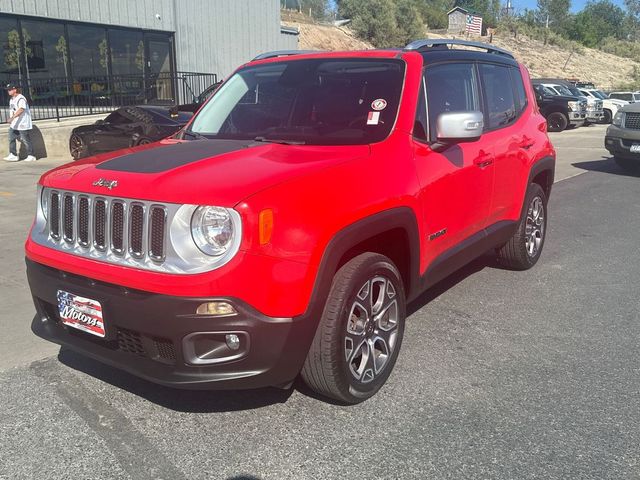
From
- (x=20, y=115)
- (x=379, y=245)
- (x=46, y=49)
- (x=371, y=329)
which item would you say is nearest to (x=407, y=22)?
(x=46, y=49)

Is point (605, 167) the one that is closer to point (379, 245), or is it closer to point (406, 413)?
point (379, 245)

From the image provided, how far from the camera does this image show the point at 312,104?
3850 millimetres

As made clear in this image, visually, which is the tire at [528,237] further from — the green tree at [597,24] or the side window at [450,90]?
the green tree at [597,24]

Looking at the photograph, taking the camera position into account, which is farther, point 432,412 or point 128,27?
point 128,27

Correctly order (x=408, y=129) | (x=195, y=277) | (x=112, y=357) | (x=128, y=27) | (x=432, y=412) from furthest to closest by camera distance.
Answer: (x=128, y=27), (x=408, y=129), (x=432, y=412), (x=112, y=357), (x=195, y=277)

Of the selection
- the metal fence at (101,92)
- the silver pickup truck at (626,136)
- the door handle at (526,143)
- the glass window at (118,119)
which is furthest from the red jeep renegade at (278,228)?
the metal fence at (101,92)

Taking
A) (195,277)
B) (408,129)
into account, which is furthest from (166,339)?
(408,129)

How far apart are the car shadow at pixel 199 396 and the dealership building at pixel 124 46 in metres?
14.9

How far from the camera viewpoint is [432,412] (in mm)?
3166

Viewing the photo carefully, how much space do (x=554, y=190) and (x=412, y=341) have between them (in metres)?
7.25

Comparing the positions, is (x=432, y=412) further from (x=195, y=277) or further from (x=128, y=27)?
(x=128, y=27)

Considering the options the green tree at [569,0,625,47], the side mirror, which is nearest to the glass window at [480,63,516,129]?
the side mirror

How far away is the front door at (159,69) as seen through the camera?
1959 cm

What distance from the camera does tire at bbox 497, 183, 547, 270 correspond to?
210 inches
